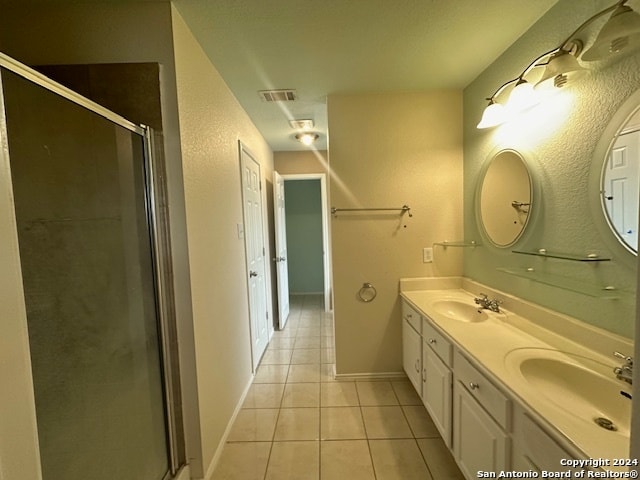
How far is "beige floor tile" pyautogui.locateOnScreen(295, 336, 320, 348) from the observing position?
3163 millimetres

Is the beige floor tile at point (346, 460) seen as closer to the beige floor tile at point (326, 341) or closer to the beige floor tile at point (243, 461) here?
the beige floor tile at point (243, 461)

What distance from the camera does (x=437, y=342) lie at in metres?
1.61

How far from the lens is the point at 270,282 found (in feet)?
11.6

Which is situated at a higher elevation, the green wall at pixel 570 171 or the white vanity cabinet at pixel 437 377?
the green wall at pixel 570 171

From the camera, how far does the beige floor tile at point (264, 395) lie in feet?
7.07

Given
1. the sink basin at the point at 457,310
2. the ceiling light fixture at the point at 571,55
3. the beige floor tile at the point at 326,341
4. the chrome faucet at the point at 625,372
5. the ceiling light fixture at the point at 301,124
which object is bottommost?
the beige floor tile at the point at 326,341

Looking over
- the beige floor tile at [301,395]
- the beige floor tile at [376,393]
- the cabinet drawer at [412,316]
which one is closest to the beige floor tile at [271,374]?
the beige floor tile at [301,395]

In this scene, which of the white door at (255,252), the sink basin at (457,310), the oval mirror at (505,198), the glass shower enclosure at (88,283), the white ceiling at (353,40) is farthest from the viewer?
the white door at (255,252)

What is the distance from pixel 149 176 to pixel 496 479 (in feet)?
6.42

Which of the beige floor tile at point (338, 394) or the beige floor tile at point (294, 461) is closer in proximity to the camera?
the beige floor tile at point (294, 461)

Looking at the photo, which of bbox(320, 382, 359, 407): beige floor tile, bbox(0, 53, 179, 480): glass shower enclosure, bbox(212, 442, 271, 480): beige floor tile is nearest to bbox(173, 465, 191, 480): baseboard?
bbox(0, 53, 179, 480): glass shower enclosure

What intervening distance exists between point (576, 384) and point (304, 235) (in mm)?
4508

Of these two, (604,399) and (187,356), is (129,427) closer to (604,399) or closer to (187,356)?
(187,356)

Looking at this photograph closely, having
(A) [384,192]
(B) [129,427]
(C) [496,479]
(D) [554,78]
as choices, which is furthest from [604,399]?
(B) [129,427]
